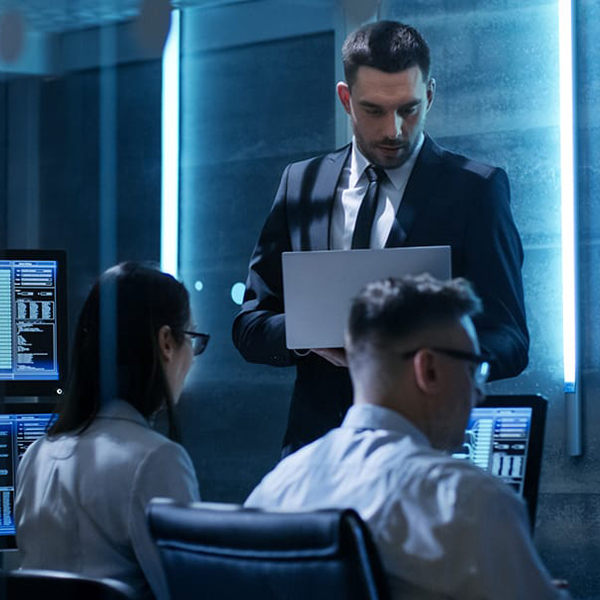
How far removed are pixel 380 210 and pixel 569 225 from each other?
4.79ft

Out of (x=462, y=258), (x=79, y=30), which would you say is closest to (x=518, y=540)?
(x=462, y=258)

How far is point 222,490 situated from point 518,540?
10.5 ft

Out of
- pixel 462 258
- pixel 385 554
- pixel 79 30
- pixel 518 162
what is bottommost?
pixel 385 554

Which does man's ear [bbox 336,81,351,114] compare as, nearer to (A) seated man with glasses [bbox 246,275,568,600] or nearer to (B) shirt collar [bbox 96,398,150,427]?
(B) shirt collar [bbox 96,398,150,427]

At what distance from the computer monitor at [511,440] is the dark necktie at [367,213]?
76cm

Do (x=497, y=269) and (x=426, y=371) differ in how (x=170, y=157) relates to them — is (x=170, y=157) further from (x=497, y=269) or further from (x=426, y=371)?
(x=426, y=371)

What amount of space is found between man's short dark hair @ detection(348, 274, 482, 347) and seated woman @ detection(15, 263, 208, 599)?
498mm

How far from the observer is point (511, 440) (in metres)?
1.81

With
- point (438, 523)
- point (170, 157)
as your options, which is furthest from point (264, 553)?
point (170, 157)

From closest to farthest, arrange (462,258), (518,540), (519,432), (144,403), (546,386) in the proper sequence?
(518,540), (519,432), (144,403), (462,258), (546,386)

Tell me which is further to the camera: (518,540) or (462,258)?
(462,258)

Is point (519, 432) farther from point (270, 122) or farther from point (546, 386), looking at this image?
point (270, 122)

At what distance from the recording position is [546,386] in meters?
3.91

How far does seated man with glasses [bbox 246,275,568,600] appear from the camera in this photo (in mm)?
1372
